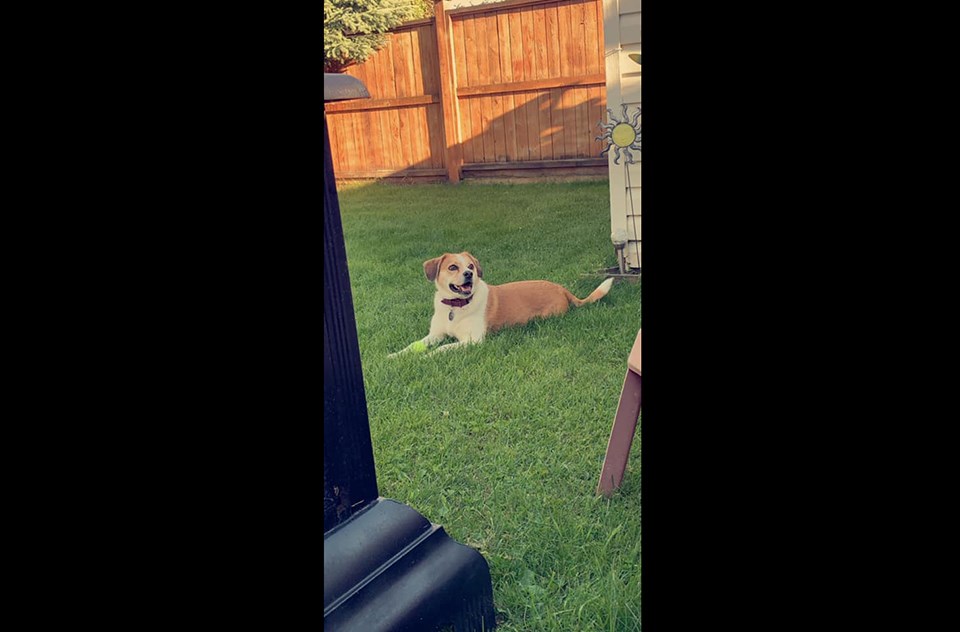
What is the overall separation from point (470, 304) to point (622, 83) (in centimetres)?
90

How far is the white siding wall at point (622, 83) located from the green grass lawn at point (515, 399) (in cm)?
19

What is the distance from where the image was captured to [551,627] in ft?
2.85

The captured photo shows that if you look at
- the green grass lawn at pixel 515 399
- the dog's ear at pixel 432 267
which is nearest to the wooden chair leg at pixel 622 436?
the green grass lawn at pixel 515 399

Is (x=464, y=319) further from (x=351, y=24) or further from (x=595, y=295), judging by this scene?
(x=351, y=24)

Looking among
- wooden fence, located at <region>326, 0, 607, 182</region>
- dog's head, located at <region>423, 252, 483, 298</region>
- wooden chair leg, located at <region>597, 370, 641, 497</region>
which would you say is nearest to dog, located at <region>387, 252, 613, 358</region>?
dog's head, located at <region>423, 252, 483, 298</region>

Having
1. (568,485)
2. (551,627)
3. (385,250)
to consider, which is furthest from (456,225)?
(551,627)

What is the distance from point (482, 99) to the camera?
2.52 metres

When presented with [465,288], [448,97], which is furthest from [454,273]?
[448,97]

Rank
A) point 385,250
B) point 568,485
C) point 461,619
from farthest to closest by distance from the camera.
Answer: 1. point 385,250
2. point 568,485
3. point 461,619

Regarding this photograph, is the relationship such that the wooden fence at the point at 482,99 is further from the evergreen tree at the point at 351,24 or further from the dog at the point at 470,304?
the dog at the point at 470,304

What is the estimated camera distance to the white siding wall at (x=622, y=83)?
89.4 inches
